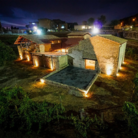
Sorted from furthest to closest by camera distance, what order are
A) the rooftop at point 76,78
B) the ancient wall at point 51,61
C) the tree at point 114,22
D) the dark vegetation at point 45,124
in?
the tree at point 114,22, the ancient wall at point 51,61, the rooftop at point 76,78, the dark vegetation at point 45,124

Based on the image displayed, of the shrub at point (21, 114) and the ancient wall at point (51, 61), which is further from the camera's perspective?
the ancient wall at point (51, 61)

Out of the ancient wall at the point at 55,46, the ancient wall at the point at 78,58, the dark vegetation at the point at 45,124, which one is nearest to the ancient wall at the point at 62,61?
the ancient wall at the point at 78,58

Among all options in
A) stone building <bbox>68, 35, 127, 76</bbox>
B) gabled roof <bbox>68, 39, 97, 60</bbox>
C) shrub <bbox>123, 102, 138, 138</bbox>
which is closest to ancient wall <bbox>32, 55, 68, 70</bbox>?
A: stone building <bbox>68, 35, 127, 76</bbox>

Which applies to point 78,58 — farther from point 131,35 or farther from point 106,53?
point 131,35

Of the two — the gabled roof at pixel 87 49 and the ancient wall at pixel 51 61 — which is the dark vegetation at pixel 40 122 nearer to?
the gabled roof at pixel 87 49

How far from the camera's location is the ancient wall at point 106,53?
1509cm

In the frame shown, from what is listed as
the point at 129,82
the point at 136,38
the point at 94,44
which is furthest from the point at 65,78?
the point at 136,38

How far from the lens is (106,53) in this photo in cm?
1576

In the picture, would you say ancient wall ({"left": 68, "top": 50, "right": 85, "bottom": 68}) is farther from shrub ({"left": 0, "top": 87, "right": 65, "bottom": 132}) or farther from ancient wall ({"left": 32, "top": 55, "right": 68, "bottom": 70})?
shrub ({"left": 0, "top": 87, "right": 65, "bottom": 132})

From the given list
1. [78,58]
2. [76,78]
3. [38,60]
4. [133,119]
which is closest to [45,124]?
[133,119]

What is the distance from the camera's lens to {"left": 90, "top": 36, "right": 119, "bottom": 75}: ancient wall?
15086 mm

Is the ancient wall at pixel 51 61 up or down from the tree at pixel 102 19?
down

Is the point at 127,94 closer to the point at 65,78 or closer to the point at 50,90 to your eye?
the point at 65,78

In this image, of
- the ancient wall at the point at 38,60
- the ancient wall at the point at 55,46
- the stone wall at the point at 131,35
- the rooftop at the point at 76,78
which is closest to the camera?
the rooftop at the point at 76,78
